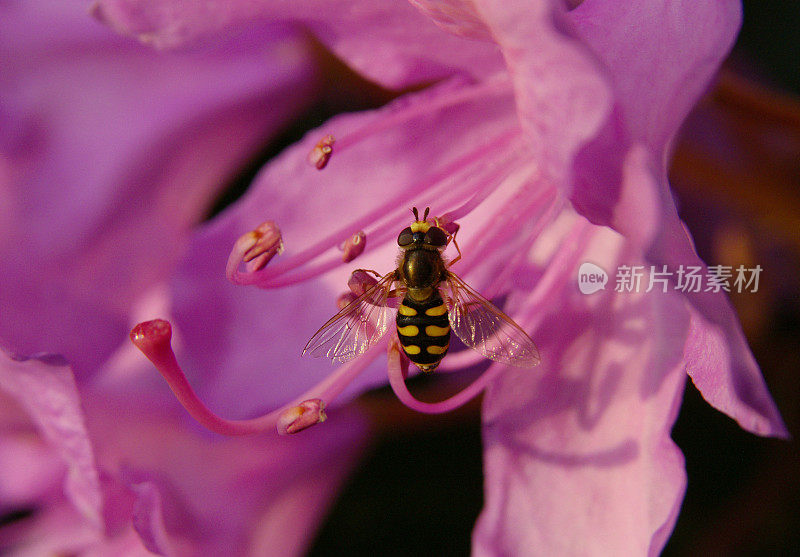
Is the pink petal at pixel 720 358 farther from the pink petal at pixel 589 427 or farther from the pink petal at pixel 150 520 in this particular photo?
the pink petal at pixel 150 520

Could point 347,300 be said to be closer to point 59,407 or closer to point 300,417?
point 300,417

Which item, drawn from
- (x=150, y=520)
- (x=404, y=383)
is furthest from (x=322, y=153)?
(x=150, y=520)

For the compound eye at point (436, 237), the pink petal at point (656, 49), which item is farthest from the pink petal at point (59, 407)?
the pink petal at point (656, 49)

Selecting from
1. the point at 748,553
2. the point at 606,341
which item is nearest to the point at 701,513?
the point at 748,553

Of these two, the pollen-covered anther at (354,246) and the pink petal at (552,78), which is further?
the pollen-covered anther at (354,246)

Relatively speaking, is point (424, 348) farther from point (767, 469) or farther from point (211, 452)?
point (767, 469)
